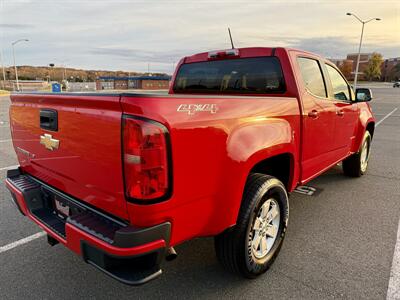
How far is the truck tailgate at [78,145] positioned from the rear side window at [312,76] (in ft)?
7.49

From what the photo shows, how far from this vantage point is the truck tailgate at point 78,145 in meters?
1.86

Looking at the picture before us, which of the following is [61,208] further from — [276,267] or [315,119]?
[315,119]

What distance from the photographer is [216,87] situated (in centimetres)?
374

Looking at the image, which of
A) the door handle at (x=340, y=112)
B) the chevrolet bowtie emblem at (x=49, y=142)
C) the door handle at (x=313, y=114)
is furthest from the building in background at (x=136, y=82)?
the chevrolet bowtie emblem at (x=49, y=142)

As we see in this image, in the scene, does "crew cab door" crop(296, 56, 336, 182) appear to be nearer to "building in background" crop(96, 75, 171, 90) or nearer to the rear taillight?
the rear taillight

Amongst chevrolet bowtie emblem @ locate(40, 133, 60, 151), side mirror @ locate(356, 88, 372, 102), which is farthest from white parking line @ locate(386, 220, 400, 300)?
chevrolet bowtie emblem @ locate(40, 133, 60, 151)

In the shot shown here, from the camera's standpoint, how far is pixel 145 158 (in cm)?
175

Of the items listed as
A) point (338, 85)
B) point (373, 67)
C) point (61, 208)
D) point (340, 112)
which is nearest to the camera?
point (61, 208)

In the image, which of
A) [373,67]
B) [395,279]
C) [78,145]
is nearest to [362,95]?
[395,279]

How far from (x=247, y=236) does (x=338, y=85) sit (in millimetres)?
2855

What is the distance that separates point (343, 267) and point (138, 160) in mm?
2201

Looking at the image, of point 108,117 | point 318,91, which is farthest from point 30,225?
point 318,91

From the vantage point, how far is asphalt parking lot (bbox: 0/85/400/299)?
252 cm

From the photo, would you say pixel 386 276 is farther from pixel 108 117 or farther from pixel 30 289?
pixel 30 289
